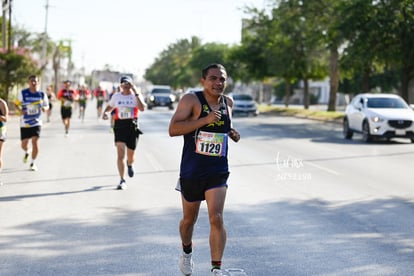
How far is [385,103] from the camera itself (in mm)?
24031

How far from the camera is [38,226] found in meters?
8.29

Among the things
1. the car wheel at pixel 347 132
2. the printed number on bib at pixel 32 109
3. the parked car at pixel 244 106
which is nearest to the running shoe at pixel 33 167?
the printed number on bib at pixel 32 109

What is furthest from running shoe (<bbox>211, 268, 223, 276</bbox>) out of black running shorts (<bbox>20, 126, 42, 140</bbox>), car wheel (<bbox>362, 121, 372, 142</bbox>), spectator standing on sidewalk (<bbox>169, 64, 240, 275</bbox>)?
car wheel (<bbox>362, 121, 372, 142</bbox>)

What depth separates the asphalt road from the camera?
6.53 meters

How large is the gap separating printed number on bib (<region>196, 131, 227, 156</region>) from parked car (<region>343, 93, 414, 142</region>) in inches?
675

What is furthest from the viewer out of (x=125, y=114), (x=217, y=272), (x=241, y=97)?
(x=241, y=97)

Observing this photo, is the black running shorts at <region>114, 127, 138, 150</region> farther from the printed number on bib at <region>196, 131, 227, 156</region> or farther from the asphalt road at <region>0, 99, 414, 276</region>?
the printed number on bib at <region>196, 131, 227, 156</region>

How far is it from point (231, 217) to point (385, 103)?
53.2ft

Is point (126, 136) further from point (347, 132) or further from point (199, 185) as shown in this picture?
point (347, 132)

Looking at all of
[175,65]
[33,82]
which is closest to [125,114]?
[33,82]

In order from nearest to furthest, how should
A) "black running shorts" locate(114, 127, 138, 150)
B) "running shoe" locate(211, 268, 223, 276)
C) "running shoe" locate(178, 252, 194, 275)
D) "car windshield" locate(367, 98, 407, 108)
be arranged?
"running shoe" locate(211, 268, 223, 276), "running shoe" locate(178, 252, 194, 275), "black running shorts" locate(114, 127, 138, 150), "car windshield" locate(367, 98, 407, 108)

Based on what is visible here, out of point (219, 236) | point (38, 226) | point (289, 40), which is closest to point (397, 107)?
point (38, 226)

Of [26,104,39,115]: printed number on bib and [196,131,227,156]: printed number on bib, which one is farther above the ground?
[196,131,227,156]: printed number on bib

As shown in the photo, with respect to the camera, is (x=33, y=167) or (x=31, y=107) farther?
(x=33, y=167)
